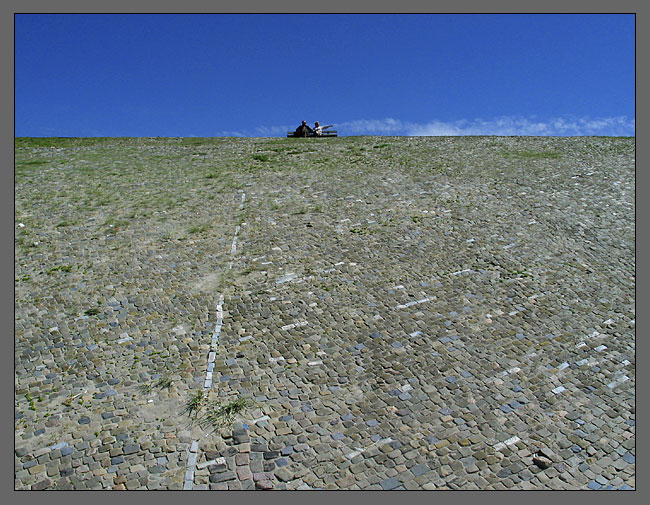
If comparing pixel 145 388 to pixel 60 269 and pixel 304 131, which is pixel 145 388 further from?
pixel 304 131

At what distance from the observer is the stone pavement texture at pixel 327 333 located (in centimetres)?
624

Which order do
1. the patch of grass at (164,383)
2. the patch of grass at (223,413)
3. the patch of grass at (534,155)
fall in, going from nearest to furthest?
the patch of grass at (223,413), the patch of grass at (164,383), the patch of grass at (534,155)

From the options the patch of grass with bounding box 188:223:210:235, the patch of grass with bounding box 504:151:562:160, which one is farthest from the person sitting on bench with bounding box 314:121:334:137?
the patch of grass with bounding box 188:223:210:235

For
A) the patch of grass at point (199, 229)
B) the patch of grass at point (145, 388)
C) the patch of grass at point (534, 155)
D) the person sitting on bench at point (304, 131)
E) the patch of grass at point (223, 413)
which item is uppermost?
the person sitting on bench at point (304, 131)

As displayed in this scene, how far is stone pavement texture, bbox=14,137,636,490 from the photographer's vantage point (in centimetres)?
624

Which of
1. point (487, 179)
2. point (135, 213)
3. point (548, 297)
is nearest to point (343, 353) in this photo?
point (548, 297)

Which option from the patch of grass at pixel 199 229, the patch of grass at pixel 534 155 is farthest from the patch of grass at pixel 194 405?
the patch of grass at pixel 534 155

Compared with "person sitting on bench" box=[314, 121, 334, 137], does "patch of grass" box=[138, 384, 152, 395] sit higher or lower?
lower

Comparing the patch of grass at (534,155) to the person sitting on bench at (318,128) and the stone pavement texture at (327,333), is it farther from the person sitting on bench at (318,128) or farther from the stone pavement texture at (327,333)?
the person sitting on bench at (318,128)

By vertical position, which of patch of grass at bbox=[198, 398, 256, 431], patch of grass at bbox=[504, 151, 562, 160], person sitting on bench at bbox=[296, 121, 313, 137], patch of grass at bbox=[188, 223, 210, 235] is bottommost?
patch of grass at bbox=[198, 398, 256, 431]

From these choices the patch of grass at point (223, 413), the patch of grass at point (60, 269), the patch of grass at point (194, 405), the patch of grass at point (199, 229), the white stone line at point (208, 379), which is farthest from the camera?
the patch of grass at point (199, 229)

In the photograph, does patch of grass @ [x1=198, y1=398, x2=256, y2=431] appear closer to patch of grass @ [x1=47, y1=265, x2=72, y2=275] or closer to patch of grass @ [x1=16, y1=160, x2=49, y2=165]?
patch of grass @ [x1=47, y1=265, x2=72, y2=275]

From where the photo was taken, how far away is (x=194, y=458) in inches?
244

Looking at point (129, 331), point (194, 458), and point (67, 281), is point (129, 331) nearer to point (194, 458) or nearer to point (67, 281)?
point (67, 281)
